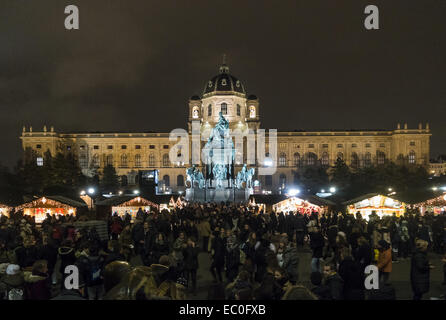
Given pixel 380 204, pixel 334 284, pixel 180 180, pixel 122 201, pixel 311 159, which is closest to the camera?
pixel 334 284

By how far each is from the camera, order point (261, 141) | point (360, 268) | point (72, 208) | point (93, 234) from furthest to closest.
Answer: point (261, 141)
point (72, 208)
point (93, 234)
point (360, 268)

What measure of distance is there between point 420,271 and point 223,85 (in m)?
97.8

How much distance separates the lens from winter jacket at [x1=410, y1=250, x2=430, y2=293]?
9258 millimetres

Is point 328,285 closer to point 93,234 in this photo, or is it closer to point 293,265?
point 293,265

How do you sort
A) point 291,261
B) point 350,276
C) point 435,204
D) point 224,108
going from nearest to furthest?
1. point 350,276
2. point 291,261
3. point 435,204
4. point 224,108

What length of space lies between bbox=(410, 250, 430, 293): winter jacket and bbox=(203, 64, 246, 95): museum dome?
315 feet

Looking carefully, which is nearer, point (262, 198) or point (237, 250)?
point (237, 250)

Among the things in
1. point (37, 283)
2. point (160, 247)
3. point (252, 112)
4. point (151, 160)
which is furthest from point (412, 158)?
point (37, 283)

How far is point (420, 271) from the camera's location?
9305mm

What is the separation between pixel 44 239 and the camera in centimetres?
1157

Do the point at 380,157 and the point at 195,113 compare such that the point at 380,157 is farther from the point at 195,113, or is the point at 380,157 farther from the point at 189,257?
the point at 189,257
